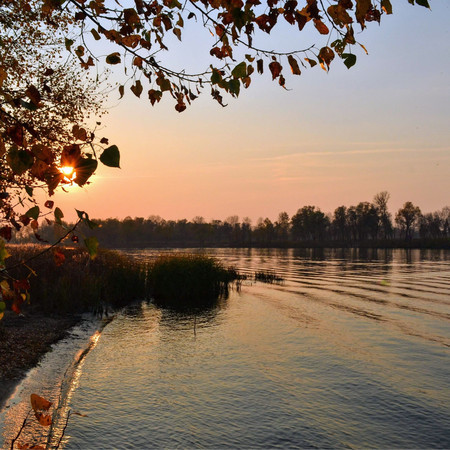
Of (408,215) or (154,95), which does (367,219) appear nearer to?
(408,215)

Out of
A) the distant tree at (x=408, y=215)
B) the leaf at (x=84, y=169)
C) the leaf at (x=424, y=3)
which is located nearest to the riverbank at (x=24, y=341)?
the leaf at (x=84, y=169)

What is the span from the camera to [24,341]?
1455 cm

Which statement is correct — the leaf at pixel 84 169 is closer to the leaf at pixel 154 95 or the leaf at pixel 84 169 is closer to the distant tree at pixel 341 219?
the leaf at pixel 154 95

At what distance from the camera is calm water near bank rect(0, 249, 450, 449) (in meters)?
8.97

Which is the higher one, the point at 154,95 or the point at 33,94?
the point at 154,95

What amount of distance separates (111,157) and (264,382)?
1100 cm

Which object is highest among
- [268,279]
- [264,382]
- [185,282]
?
[185,282]

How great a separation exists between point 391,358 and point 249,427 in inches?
290

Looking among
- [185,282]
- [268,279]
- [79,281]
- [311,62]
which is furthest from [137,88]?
[268,279]

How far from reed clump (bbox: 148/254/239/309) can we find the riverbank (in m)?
7.73

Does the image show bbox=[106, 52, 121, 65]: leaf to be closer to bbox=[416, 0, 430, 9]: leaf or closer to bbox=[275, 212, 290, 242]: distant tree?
bbox=[416, 0, 430, 9]: leaf

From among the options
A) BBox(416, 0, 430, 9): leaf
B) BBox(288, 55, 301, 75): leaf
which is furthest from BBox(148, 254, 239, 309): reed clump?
BBox(416, 0, 430, 9): leaf

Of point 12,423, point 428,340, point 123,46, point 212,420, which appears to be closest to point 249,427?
point 212,420

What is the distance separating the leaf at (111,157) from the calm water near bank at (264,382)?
7.72 metres
